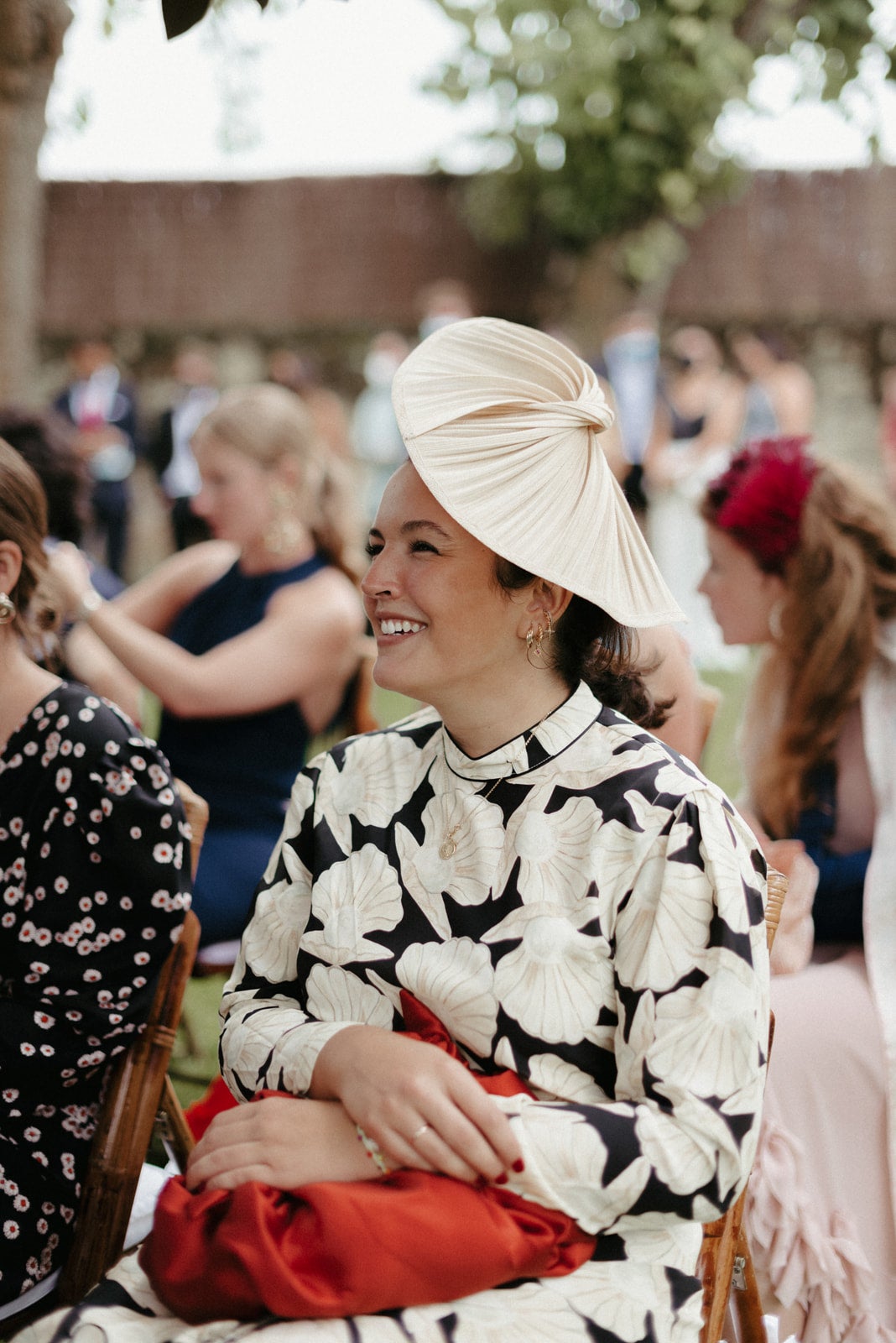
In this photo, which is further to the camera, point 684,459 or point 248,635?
point 684,459

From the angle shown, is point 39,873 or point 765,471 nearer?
point 39,873

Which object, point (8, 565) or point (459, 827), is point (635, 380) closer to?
point (8, 565)

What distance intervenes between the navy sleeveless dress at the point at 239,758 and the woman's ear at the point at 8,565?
129 centimetres

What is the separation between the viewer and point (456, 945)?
1.67 m

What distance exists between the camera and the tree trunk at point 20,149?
5.80m

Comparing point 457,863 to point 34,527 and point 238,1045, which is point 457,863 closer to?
point 238,1045

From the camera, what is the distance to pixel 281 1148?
5.08 ft

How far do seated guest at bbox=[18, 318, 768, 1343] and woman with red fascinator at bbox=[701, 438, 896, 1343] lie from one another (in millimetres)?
709

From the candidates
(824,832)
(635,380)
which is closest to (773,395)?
(635,380)

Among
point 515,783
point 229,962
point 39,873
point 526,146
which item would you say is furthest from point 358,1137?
point 526,146

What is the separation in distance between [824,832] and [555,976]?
1.34 m

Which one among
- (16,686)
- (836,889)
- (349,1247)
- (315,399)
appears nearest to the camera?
(349,1247)

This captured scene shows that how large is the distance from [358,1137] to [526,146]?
1373 centimetres

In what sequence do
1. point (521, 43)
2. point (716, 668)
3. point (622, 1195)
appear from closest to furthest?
point (622, 1195), point (716, 668), point (521, 43)
